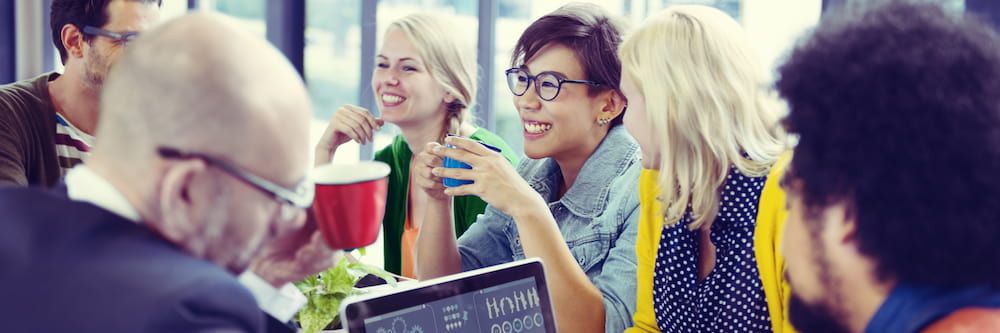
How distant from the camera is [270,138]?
867 millimetres

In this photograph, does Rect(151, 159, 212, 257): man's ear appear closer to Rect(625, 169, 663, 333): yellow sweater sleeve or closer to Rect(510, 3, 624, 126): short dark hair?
Rect(625, 169, 663, 333): yellow sweater sleeve

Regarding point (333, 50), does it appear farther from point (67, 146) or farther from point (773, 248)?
point (773, 248)

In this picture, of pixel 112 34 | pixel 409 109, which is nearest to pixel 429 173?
pixel 409 109

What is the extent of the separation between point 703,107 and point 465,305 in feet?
1.88

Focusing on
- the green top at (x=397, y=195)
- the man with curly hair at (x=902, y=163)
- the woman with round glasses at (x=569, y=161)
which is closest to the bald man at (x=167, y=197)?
the man with curly hair at (x=902, y=163)

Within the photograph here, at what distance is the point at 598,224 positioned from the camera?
77.0 inches

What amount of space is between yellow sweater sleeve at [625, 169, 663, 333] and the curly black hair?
0.89 meters

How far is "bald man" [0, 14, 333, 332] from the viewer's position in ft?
2.64

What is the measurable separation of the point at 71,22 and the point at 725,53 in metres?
1.62

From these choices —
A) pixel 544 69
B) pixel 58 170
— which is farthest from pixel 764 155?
pixel 58 170

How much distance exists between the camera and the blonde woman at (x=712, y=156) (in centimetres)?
163

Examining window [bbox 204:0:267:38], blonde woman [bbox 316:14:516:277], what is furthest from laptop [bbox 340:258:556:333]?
window [bbox 204:0:267:38]

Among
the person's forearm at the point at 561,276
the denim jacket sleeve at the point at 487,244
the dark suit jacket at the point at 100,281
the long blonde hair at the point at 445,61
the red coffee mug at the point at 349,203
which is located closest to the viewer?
the dark suit jacket at the point at 100,281

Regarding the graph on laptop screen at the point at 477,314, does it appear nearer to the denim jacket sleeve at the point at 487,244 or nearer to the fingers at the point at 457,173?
Answer: the fingers at the point at 457,173
